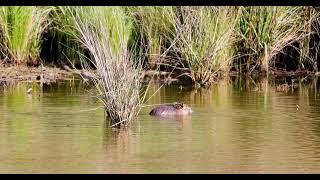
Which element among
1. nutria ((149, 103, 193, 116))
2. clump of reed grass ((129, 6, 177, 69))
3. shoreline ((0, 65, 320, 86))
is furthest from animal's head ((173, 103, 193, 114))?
clump of reed grass ((129, 6, 177, 69))

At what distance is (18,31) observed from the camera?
50.8 ft

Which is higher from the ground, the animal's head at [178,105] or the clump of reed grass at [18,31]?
the clump of reed grass at [18,31]

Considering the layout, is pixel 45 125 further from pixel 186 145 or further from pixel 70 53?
pixel 70 53

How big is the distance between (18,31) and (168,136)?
675 centimetres

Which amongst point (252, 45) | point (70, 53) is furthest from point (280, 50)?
point (70, 53)

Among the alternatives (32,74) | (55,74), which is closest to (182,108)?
(32,74)

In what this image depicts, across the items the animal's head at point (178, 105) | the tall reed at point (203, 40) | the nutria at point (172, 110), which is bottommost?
the nutria at point (172, 110)

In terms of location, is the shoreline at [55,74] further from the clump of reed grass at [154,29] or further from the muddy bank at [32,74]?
the clump of reed grass at [154,29]

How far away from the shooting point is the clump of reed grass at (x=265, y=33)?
15945 millimetres

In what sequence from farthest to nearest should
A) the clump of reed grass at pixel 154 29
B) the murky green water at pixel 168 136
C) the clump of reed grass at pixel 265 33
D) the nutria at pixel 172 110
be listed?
the clump of reed grass at pixel 265 33, the clump of reed grass at pixel 154 29, the nutria at pixel 172 110, the murky green water at pixel 168 136

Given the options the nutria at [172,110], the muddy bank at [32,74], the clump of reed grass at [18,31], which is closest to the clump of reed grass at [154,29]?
the muddy bank at [32,74]

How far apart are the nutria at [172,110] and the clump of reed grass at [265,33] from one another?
5033 millimetres

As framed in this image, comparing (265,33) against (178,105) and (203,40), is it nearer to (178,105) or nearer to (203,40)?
(203,40)

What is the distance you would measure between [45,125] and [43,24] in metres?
6.71
